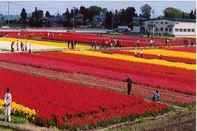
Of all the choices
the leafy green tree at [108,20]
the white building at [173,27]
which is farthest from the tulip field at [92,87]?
the leafy green tree at [108,20]

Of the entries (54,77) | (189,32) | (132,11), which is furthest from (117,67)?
(132,11)

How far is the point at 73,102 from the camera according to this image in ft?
71.0

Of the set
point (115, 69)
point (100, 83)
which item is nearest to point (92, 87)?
point (100, 83)

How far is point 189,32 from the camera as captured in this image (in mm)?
101188

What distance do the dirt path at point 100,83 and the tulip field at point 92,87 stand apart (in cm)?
13

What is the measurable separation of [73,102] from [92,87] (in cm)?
565

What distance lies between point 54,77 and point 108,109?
1087cm

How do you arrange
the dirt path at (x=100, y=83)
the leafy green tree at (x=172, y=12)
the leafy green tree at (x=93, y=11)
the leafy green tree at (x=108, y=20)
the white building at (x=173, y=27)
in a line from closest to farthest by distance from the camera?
the dirt path at (x=100, y=83) < the white building at (x=173, y=27) < the leafy green tree at (x=108, y=20) < the leafy green tree at (x=172, y=12) < the leafy green tree at (x=93, y=11)

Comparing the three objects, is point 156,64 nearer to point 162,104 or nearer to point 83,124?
point 162,104

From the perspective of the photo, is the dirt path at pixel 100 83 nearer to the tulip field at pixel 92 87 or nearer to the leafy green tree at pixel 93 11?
the tulip field at pixel 92 87

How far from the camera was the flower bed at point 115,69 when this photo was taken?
29.2m

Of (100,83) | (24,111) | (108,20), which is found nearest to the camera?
(24,111)

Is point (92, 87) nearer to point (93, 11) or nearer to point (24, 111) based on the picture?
point (24, 111)

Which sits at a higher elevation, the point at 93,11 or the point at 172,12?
the point at 93,11
